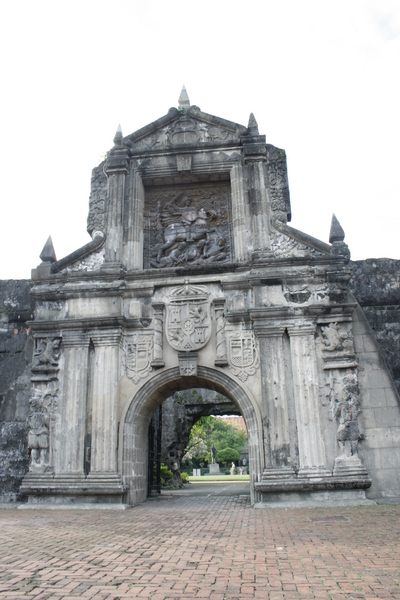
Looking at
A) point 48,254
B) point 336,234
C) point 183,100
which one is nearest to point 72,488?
point 48,254

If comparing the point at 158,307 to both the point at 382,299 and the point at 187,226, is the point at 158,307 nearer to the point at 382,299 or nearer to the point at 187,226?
the point at 187,226

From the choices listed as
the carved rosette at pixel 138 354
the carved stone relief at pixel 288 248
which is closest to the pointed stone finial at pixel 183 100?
the carved stone relief at pixel 288 248

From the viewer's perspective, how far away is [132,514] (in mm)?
8633

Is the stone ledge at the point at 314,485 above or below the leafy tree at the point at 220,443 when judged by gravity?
below

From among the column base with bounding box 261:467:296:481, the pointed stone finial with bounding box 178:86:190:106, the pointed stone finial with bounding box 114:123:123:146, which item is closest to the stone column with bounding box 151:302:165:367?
the column base with bounding box 261:467:296:481

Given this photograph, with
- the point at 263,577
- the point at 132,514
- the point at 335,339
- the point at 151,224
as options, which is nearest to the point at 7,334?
the point at 151,224

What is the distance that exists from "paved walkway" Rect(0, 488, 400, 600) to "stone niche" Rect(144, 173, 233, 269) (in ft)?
18.0

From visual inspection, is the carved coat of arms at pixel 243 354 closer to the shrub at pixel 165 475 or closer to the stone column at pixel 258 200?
the stone column at pixel 258 200

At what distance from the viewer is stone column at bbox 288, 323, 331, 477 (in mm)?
9234

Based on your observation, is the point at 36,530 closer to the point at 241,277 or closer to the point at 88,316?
the point at 88,316

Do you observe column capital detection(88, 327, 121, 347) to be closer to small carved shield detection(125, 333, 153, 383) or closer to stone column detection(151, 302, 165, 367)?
small carved shield detection(125, 333, 153, 383)

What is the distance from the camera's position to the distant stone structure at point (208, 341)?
944cm

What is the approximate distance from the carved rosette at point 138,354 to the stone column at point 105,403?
0.25 metres

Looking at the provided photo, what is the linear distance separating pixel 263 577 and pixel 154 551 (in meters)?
1.53
